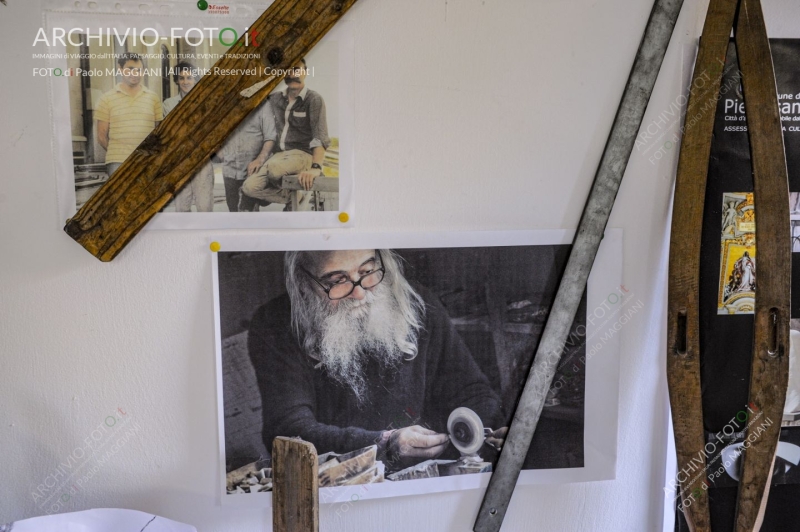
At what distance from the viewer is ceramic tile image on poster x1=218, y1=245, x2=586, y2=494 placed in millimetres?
840

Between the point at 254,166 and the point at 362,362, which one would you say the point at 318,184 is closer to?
the point at 254,166

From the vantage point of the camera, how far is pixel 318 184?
819mm

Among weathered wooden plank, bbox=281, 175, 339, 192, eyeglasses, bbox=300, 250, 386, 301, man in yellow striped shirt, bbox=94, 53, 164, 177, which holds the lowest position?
eyeglasses, bbox=300, 250, 386, 301

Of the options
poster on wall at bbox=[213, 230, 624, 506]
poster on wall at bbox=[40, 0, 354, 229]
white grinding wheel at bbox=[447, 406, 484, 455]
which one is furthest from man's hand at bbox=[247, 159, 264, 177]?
white grinding wheel at bbox=[447, 406, 484, 455]

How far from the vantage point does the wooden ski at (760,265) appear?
32.6 inches

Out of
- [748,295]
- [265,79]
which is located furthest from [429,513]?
[265,79]

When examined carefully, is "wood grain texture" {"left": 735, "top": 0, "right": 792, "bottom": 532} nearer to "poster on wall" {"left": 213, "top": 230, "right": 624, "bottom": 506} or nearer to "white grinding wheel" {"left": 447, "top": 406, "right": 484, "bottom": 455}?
"poster on wall" {"left": 213, "top": 230, "right": 624, "bottom": 506}

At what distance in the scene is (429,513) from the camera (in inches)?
36.0

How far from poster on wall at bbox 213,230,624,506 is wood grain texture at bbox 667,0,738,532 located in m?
0.09

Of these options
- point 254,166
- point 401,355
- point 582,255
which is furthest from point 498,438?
point 254,166

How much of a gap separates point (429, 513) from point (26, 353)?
74cm

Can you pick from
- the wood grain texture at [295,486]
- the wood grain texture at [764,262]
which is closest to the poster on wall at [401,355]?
the wood grain texture at [295,486]

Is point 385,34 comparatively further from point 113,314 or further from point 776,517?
point 776,517

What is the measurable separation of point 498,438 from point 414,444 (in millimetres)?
153
